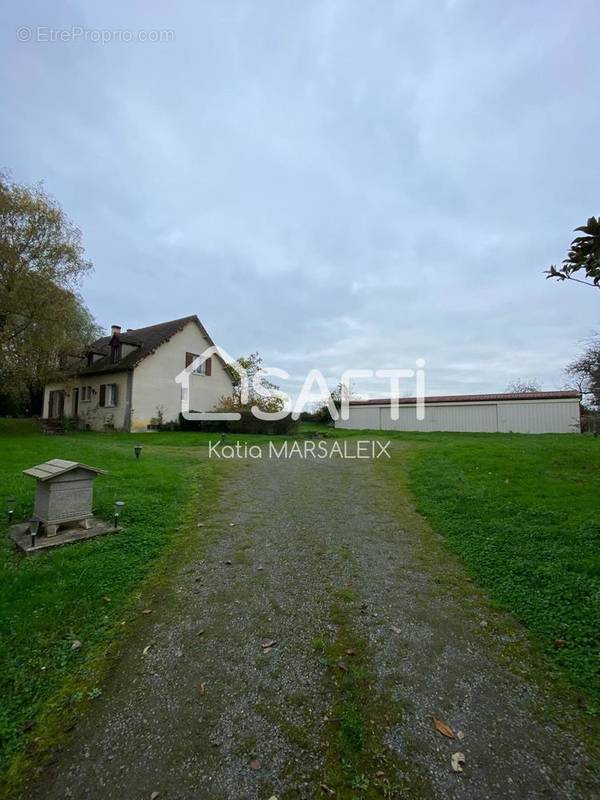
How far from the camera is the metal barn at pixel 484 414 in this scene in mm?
16953

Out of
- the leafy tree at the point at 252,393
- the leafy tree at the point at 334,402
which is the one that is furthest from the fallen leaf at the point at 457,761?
the leafy tree at the point at 334,402

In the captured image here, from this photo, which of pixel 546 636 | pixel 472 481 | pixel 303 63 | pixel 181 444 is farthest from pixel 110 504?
pixel 303 63

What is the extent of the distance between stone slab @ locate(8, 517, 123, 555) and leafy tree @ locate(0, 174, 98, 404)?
1406 centimetres

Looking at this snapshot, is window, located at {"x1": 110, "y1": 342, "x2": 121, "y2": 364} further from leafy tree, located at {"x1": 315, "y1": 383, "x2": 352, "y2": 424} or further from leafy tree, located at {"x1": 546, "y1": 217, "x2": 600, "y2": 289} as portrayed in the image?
leafy tree, located at {"x1": 546, "y1": 217, "x2": 600, "y2": 289}

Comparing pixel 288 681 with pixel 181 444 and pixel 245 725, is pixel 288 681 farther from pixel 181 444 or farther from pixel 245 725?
pixel 181 444

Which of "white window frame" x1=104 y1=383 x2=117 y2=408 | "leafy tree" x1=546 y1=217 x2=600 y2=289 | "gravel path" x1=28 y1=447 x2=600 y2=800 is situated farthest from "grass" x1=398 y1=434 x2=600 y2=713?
"white window frame" x1=104 y1=383 x2=117 y2=408

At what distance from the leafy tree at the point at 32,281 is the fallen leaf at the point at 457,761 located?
18.8 m

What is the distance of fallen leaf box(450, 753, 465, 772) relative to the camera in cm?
174

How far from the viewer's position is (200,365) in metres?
22.5

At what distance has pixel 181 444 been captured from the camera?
14.1 meters

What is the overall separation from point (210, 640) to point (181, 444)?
39.5 feet

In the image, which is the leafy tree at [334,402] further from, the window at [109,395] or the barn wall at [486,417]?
the window at [109,395]

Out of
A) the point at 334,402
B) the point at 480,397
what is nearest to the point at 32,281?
the point at 334,402

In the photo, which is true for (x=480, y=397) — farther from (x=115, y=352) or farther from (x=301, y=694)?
(x=115, y=352)
